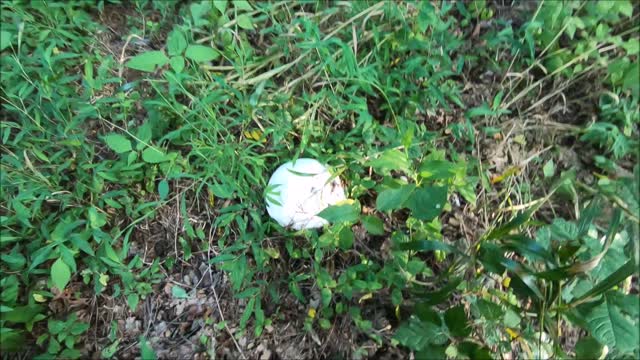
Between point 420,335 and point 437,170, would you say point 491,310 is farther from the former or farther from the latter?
point 437,170

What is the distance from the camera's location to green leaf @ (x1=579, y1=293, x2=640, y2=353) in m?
1.24

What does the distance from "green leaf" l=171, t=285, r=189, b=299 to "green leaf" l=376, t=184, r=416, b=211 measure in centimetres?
84

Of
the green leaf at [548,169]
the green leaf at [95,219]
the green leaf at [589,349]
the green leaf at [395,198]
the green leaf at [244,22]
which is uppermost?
the green leaf at [244,22]

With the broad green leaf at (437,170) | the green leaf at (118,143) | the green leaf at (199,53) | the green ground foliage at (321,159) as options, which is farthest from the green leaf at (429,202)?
the green leaf at (118,143)

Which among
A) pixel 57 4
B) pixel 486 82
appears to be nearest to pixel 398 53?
pixel 486 82

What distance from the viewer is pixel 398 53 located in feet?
7.03

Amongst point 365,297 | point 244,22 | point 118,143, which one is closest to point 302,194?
point 365,297

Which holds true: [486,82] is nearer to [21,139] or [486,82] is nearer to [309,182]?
[309,182]

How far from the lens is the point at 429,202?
1435mm

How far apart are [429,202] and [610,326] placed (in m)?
0.59

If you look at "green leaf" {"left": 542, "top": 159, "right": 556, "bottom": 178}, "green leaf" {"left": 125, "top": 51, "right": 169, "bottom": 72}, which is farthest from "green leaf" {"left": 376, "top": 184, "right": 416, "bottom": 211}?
"green leaf" {"left": 125, "top": 51, "right": 169, "bottom": 72}

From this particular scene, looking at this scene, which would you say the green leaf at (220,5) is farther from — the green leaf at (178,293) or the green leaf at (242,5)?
the green leaf at (178,293)

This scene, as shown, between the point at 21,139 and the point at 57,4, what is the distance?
647 mm

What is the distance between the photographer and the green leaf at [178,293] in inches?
71.1
